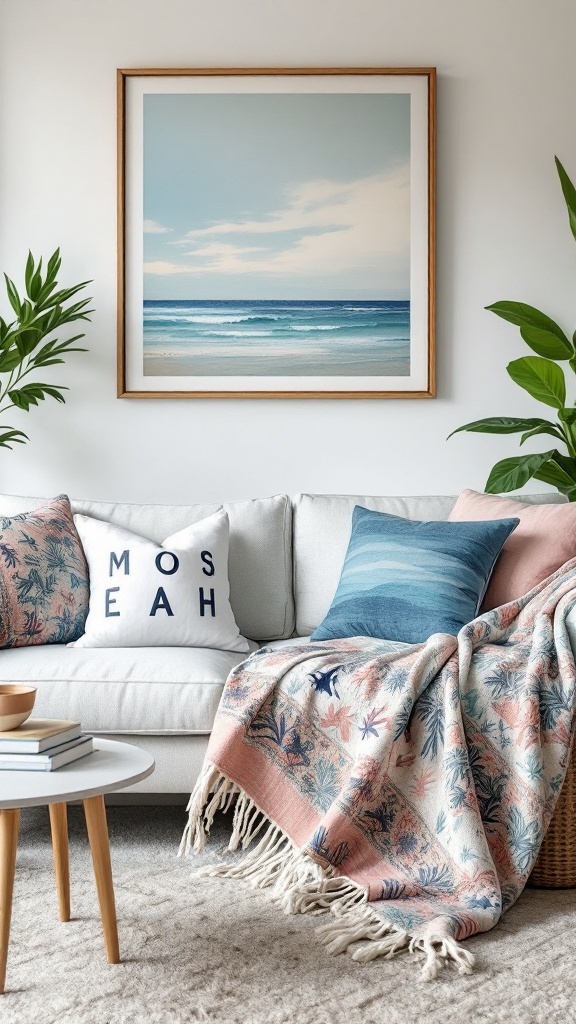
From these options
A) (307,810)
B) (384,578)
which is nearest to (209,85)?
(384,578)

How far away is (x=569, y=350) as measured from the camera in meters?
2.96

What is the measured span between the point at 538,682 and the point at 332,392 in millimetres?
1539

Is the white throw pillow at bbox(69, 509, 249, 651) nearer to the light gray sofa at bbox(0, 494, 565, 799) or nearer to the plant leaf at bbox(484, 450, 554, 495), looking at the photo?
the light gray sofa at bbox(0, 494, 565, 799)

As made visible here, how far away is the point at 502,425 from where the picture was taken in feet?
9.75

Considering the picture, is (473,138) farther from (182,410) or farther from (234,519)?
(234,519)

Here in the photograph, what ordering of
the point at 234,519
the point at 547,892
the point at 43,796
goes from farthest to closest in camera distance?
the point at 234,519 < the point at 547,892 < the point at 43,796

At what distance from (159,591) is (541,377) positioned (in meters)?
1.35

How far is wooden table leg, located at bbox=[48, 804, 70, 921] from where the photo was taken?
174 cm

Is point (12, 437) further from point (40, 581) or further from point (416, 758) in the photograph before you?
point (416, 758)

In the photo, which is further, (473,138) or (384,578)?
(473,138)

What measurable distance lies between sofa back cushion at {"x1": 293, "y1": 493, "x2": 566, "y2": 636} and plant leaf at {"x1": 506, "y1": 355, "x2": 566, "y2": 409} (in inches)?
12.4

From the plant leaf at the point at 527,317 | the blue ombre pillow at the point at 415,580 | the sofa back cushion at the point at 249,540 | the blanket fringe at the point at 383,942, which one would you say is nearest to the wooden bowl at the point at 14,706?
the blanket fringe at the point at 383,942

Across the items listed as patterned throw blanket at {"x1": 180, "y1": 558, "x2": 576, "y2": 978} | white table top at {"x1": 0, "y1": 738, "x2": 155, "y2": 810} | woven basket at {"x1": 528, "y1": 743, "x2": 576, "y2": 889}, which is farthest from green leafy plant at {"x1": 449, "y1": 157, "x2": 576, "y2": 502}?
white table top at {"x1": 0, "y1": 738, "x2": 155, "y2": 810}

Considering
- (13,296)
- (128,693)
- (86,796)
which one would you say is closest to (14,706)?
(86,796)
